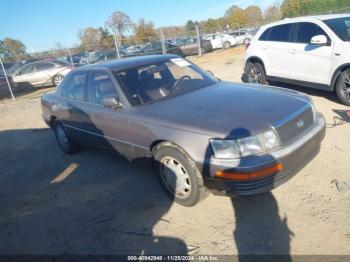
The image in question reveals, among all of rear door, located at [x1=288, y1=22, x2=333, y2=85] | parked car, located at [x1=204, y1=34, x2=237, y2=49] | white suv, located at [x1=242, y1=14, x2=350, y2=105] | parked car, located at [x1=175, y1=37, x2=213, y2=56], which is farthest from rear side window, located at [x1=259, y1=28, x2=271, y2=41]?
parked car, located at [x1=204, y1=34, x2=237, y2=49]

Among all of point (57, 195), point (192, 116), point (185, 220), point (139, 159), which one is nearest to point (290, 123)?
point (192, 116)

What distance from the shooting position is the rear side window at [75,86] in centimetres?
502

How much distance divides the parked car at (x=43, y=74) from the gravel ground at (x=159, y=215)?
1242 cm

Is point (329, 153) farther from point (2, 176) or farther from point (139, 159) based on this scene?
point (2, 176)

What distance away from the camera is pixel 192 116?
3.50 m

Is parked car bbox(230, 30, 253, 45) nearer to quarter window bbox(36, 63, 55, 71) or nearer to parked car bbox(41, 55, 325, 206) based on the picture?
quarter window bbox(36, 63, 55, 71)

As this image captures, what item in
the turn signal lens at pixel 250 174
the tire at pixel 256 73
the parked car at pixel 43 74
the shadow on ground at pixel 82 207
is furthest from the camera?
the parked car at pixel 43 74

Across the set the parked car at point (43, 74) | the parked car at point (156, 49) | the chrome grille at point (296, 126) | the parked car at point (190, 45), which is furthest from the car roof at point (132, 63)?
the parked car at point (190, 45)

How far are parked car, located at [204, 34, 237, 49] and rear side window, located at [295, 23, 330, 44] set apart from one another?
20.4 metres

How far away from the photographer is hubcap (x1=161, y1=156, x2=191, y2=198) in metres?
3.54

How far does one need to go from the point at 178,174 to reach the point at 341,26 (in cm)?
508

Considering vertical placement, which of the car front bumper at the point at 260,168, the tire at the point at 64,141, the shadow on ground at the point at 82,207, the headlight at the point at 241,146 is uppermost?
the headlight at the point at 241,146

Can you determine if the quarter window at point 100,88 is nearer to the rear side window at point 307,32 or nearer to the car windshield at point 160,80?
the car windshield at point 160,80

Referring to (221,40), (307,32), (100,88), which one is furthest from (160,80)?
(221,40)
